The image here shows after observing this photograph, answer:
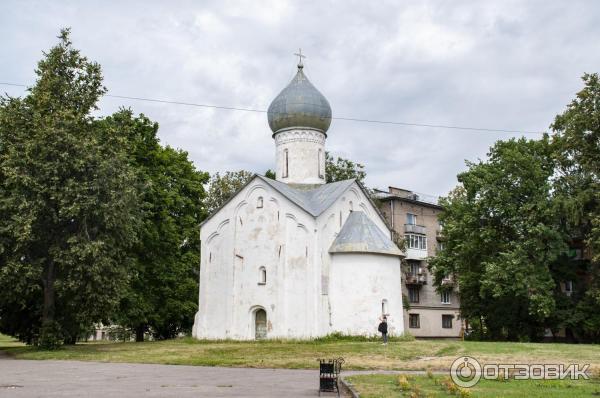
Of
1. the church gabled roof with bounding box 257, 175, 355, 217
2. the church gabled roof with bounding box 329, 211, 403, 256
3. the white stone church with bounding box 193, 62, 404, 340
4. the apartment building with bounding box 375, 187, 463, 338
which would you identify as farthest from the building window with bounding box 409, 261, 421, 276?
the church gabled roof with bounding box 329, 211, 403, 256

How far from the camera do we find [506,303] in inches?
1486

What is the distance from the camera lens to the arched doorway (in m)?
31.8

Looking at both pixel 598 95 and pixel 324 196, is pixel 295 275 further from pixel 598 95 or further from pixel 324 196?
pixel 598 95

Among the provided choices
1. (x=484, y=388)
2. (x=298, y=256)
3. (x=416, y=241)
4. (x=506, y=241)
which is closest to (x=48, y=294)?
(x=298, y=256)

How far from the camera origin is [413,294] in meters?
54.0

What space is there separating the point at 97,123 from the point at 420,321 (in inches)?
1350

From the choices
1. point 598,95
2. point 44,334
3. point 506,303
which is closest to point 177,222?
point 44,334

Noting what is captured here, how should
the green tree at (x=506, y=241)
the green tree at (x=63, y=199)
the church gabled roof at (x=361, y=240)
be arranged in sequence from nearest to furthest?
the green tree at (x=63, y=199), the church gabled roof at (x=361, y=240), the green tree at (x=506, y=241)

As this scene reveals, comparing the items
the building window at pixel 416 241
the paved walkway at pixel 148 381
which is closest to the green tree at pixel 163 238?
the paved walkway at pixel 148 381

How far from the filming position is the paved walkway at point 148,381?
1223cm

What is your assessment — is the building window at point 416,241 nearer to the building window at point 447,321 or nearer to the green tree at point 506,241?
the building window at point 447,321

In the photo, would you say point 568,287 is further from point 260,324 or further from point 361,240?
point 260,324

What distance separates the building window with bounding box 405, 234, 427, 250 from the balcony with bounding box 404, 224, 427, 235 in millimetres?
357

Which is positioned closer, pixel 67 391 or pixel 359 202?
pixel 67 391
